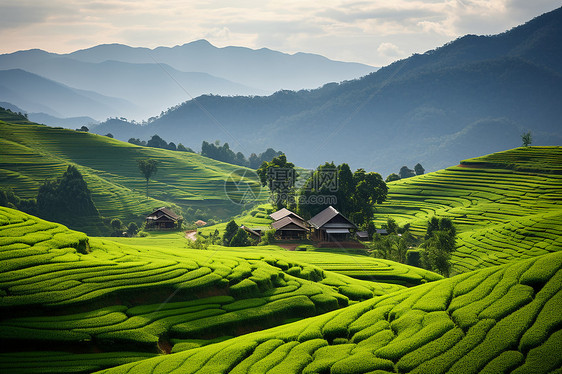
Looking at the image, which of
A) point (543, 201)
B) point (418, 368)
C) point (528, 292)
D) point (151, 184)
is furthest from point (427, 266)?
point (151, 184)

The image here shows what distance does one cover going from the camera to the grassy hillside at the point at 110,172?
9275cm

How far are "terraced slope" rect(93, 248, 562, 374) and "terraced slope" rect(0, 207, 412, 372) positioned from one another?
305 centimetres

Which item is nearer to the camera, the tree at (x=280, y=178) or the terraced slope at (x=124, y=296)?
the terraced slope at (x=124, y=296)

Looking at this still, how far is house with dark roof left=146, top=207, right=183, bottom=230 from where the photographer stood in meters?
80.1

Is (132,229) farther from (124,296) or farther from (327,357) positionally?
(327,357)

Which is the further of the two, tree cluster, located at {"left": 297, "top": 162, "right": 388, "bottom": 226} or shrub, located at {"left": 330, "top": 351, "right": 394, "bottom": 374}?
tree cluster, located at {"left": 297, "top": 162, "right": 388, "bottom": 226}

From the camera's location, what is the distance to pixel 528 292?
1716 centimetres

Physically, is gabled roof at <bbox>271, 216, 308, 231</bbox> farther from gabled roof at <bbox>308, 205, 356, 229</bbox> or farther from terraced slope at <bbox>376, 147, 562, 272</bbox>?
terraced slope at <bbox>376, 147, 562, 272</bbox>

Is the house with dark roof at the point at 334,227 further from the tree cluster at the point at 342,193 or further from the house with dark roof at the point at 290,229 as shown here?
the tree cluster at the point at 342,193

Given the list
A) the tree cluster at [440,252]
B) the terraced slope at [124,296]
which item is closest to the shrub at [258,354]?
the terraced slope at [124,296]

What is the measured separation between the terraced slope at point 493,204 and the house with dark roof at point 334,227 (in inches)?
523

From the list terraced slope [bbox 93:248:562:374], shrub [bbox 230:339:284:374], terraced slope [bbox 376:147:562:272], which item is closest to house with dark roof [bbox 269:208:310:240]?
terraced slope [bbox 376:147:562:272]

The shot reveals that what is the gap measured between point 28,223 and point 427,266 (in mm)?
42706

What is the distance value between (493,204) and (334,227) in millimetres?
30499
